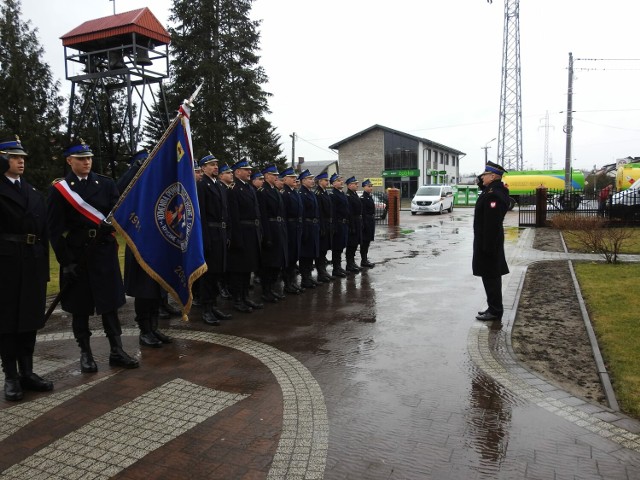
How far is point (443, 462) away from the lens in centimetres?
325

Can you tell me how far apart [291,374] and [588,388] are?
2779 millimetres

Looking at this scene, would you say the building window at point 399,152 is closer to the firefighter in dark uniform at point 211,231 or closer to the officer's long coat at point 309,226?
the officer's long coat at point 309,226

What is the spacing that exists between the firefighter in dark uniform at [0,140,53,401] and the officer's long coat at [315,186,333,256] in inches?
230

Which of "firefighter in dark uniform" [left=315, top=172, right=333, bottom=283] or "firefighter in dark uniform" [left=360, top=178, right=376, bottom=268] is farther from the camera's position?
"firefighter in dark uniform" [left=360, top=178, right=376, bottom=268]

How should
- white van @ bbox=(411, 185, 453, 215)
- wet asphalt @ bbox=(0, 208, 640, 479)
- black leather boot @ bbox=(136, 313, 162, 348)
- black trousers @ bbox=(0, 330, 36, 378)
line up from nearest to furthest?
wet asphalt @ bbox=(0, 208, 640, 479) < black trousers @ bbox=(0, 330, 36, 378) < black leather boot @ bbox=(136, 313, 162, 348) < white van @ bbox=(411, 185, 453, 215)

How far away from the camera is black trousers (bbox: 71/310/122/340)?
501cm

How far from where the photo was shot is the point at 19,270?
438 centimetres

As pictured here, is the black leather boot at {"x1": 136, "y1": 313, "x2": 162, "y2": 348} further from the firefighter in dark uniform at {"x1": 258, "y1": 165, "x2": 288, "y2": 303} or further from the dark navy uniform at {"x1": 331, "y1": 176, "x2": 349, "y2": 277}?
the dark navy uniform at {"x1": 331, "y1": 176, "x2": 349, "y2": 277}

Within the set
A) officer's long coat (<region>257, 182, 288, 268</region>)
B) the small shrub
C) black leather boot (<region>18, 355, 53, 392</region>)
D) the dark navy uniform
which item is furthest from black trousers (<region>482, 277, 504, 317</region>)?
the small shrub

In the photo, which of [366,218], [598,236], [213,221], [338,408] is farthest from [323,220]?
[598,236]

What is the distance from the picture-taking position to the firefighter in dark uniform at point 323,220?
9828 mm

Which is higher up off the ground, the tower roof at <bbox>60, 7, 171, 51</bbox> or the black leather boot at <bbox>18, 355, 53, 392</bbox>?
the tower roof at <bbox>60, 7, 171, 51</bbox>

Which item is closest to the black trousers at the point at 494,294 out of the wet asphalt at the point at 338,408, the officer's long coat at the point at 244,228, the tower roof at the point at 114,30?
the wet asphalt at the point at 338,408

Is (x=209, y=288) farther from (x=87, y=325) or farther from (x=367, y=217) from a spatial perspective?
(x=367, y=217)
